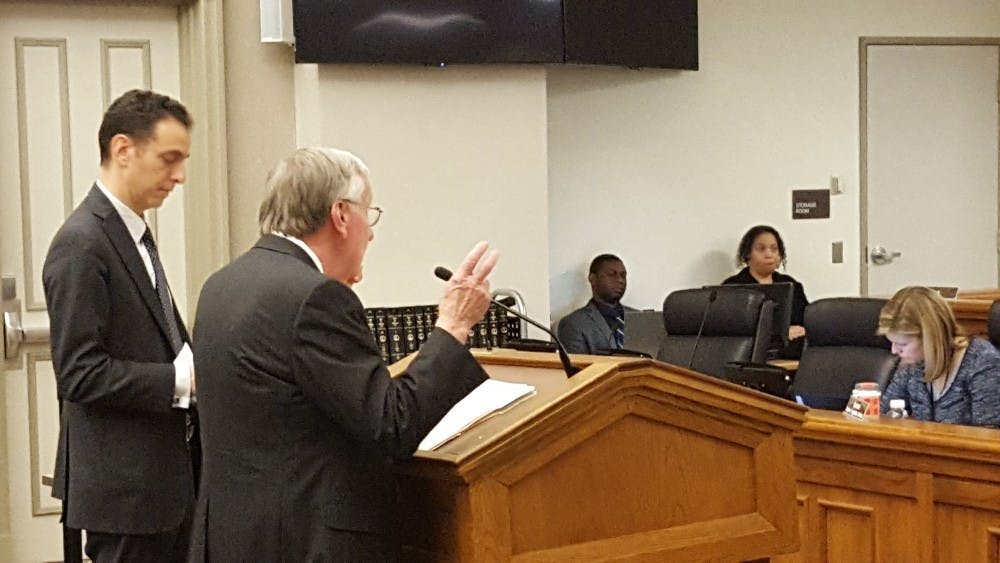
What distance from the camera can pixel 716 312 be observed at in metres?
6.43

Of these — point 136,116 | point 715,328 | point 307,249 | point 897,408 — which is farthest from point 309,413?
point 715,328

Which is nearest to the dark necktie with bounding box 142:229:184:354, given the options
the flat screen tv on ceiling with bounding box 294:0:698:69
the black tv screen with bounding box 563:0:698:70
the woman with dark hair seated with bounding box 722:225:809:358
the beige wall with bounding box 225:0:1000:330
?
the beige wall with bounding box 225:0:1000:330

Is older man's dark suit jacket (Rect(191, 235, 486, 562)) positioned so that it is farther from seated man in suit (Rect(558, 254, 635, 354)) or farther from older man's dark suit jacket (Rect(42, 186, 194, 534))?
seated man in suit (Rect(558, 254, 635, 354))

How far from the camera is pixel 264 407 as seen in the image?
7.03 feet

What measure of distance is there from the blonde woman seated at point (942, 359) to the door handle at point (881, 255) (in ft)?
13.6

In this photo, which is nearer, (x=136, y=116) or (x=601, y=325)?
Result: (x=136, y=116)

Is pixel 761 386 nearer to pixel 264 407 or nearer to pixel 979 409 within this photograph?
pixel 979 409

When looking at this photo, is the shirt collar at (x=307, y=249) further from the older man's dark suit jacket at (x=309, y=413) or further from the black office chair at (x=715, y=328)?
the black office chair at (x=715, y=328)

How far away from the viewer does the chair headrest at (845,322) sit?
5.40m

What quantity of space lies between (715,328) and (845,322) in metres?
1.01

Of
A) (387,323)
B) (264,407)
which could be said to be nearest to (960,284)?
(387,323)

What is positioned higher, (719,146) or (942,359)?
(719,146)

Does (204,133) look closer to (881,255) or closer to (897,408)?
(897,408)

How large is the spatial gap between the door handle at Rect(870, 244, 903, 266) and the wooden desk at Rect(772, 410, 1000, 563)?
15.5ft
